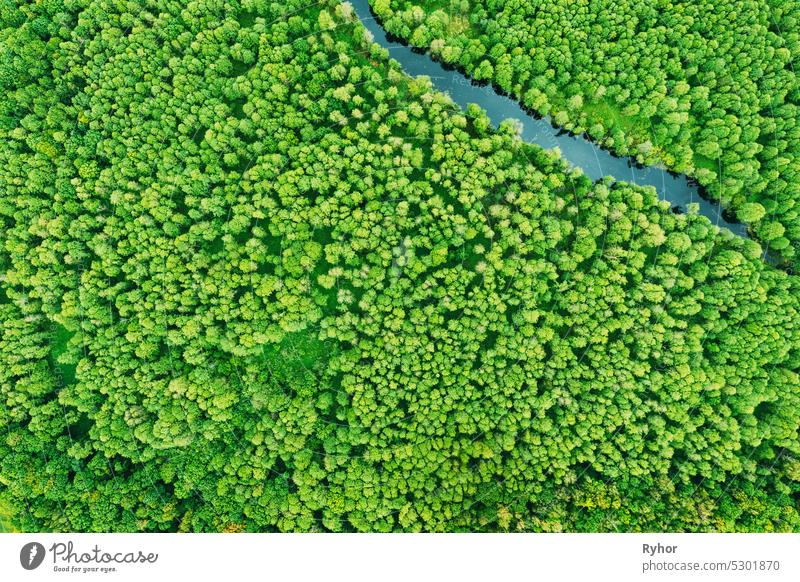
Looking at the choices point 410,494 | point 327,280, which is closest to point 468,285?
point 327,280

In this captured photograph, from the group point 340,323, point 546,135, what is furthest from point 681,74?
point 340,323

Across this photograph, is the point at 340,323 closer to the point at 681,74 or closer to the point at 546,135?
the point at 546,135

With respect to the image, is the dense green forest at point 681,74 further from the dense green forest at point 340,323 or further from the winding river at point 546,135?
the dense green forest at point 340,323

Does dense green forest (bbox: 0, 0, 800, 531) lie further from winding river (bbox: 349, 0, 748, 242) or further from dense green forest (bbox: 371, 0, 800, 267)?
dense green forest (bbox: 371, 0, 800, 267)

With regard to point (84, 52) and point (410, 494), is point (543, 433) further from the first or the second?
point (84, 52)

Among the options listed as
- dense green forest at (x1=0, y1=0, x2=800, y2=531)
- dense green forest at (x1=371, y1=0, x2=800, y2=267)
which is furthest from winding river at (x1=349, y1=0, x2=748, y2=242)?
dense green forest at (x1=0, y1=0, x2=800, y2=531)

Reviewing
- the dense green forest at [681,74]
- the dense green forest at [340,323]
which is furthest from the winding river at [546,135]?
the dense green forest at [340,323]
